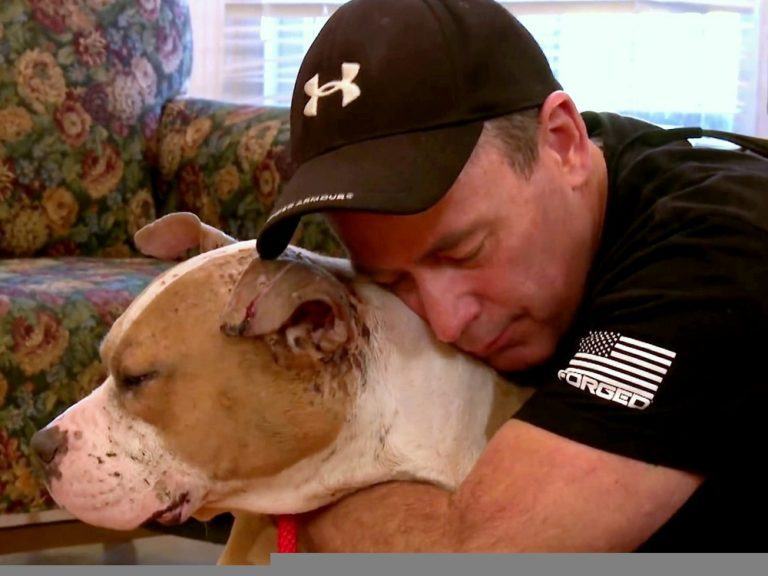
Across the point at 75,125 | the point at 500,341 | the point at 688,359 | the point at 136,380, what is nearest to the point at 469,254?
the point at 500,341

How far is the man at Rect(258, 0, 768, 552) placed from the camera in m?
0.92

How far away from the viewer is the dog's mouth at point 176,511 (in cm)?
106

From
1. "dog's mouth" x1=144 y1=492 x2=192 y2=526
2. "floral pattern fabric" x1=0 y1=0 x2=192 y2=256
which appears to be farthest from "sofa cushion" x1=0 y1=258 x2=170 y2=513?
"dog's mouth" x1=144 y1=492 x2=192 y2=526

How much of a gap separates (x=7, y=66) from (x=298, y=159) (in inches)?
64.1

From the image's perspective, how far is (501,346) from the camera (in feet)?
3.75

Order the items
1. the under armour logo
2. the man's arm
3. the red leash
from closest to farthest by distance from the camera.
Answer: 1. the man's arm
2. the under armour logo
3. the red leash

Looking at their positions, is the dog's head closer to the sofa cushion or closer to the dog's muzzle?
the dog's muzzle

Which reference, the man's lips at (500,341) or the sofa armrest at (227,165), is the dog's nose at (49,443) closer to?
the man's lips at (500,341)

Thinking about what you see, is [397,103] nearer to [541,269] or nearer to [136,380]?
[541,269]

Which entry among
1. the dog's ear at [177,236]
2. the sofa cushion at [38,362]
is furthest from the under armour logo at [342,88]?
the sofa cushion at [38,362]

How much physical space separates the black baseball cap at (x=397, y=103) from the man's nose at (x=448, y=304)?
122 mm

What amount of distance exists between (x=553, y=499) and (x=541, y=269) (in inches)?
10.4

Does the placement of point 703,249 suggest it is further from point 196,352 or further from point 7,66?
point 7,66

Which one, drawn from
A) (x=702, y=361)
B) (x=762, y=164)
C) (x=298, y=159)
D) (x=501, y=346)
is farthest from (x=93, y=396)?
(x=762, y=164)
